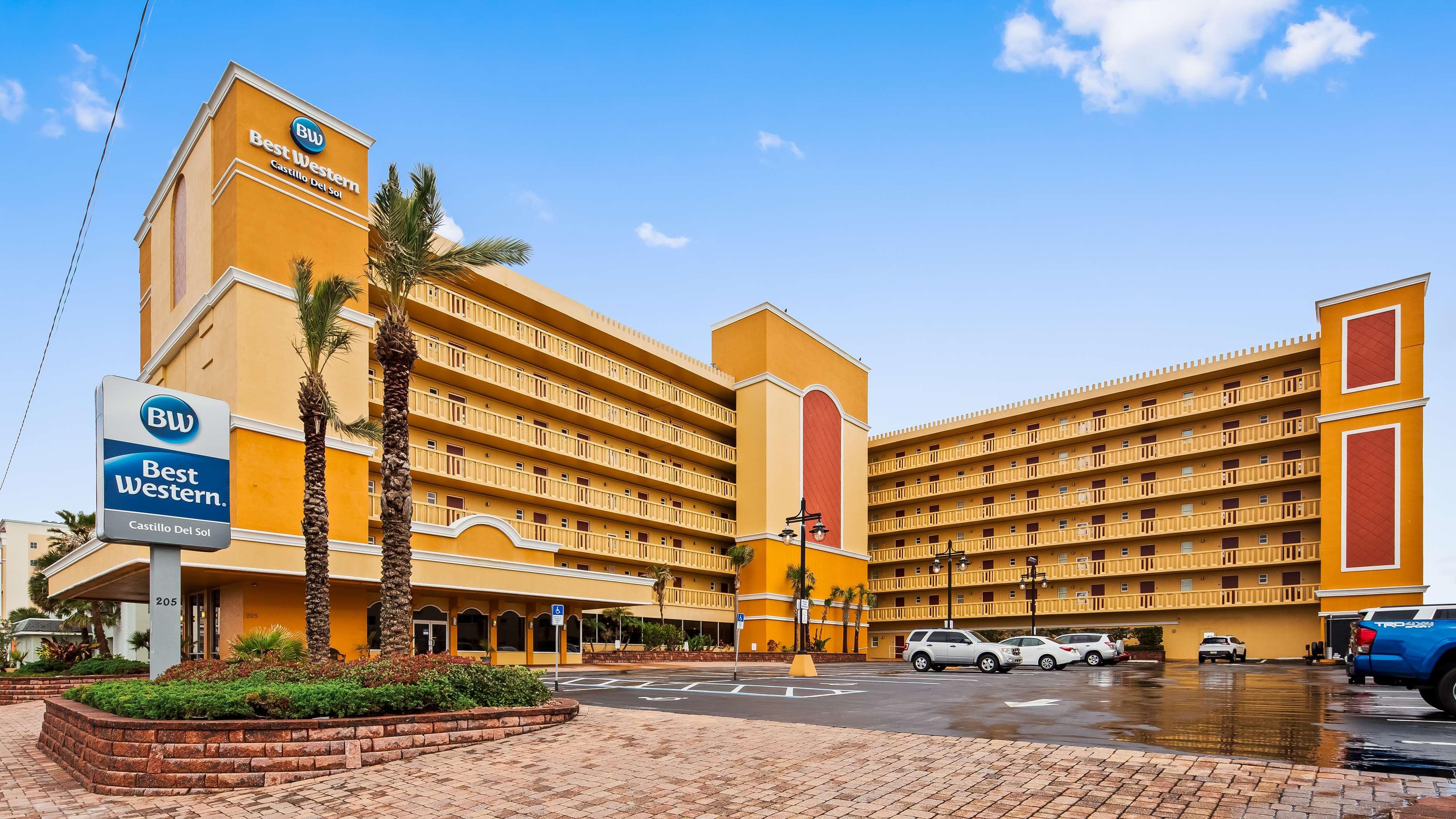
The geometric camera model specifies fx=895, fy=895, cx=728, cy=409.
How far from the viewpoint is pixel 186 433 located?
16109 millimetres

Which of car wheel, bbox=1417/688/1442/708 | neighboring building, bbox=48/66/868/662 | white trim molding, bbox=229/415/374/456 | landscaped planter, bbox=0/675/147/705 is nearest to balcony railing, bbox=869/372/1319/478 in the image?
neighboring building, bbox=48/66/868/662

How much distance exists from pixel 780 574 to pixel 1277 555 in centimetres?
2491

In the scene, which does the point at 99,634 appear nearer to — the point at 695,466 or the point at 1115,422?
the point at 695,466

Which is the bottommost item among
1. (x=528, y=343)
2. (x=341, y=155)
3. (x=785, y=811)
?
(x=785, y=811)

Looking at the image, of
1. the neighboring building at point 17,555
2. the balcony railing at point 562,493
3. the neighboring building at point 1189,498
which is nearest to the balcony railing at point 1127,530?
the neighboring building at point 1189,498

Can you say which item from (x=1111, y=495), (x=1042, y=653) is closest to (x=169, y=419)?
(x=1042, y=653)

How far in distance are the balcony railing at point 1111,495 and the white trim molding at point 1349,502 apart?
1.86 m

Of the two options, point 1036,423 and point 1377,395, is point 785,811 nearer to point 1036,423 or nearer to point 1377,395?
point 1377,395

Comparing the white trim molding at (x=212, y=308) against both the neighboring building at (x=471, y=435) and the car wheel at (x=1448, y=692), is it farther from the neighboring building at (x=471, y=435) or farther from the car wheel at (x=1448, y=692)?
the car wheel at (x=1448, y=692)

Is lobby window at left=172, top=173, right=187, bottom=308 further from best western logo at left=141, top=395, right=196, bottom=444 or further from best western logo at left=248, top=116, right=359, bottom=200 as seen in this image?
best western logo at left=141, top=395, right=196, bottom=444

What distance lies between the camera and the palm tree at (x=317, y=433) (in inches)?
710

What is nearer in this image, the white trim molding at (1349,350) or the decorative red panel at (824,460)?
the white trim molding at (1349,350)

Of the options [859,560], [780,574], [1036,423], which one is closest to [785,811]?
[780,574]

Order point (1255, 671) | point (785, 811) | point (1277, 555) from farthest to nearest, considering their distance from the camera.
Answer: point (1277, 555) → point (1255, 671) → point (785, 811)
